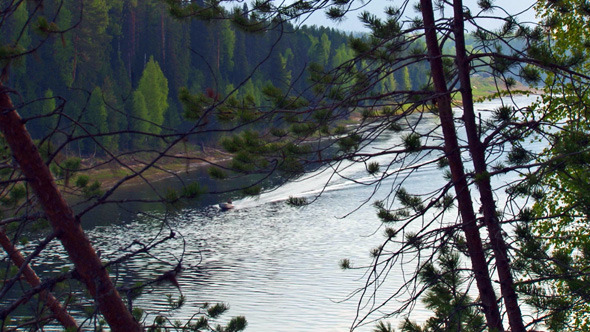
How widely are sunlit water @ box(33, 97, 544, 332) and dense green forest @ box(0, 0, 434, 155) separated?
8.39 metres

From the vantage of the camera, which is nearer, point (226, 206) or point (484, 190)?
point (484, 190)

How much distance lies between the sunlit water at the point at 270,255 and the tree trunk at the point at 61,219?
7.01 metres

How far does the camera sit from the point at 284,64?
1822 inches

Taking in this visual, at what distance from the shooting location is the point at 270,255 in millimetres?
18250

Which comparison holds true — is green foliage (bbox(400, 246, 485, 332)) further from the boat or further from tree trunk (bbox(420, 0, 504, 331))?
the boat

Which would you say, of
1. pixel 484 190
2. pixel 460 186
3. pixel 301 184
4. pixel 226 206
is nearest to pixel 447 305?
pixel 484 190

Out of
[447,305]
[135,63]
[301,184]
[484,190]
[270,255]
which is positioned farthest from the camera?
[135,63]

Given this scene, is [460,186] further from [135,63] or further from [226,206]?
[135,63]

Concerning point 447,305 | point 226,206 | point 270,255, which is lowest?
point 270,255

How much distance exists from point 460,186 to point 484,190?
0.81 feet

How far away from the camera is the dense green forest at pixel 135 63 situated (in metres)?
34.1

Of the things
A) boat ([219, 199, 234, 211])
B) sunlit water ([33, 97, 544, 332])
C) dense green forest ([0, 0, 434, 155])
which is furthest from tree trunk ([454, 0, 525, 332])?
dense green forest ([0, 0, 434, 155])

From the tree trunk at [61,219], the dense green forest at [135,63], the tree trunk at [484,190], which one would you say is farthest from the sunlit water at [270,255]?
the dense green forest at [135,63]

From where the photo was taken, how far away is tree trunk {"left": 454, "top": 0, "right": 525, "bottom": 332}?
4684mm
